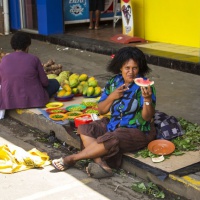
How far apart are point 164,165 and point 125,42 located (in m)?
6.01

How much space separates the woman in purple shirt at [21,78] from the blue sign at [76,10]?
6.46 meters

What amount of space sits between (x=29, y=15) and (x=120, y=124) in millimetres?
8540

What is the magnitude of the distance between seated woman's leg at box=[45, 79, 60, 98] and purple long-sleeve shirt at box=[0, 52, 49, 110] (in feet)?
1.00

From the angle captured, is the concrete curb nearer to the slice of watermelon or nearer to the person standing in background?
the slice of watermelon

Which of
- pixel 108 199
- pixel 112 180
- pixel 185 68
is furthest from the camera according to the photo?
pixel 185 68

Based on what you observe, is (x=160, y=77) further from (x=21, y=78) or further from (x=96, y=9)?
(x=96, y=9)

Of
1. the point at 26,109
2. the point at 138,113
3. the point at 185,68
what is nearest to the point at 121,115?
the point at 138,113

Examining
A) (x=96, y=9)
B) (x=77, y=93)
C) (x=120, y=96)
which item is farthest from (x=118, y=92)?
(x=96, y=9)

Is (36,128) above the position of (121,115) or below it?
below

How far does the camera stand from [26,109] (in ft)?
20.2

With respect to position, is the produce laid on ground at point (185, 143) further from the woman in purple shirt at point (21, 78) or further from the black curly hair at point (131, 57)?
the woman in purple shirt at point (21, 78)

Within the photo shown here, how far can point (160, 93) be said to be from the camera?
6.84 m

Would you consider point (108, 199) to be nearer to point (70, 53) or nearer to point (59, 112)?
point (59, 112)

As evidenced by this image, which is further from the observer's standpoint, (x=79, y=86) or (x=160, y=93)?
(x=160, y=93)
